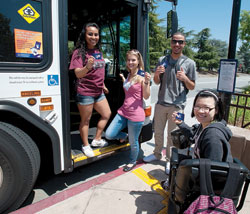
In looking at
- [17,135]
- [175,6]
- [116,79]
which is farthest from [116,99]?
[17,135]

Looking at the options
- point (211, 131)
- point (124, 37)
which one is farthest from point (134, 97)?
point (211, 131)

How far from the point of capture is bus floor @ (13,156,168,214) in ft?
6.91

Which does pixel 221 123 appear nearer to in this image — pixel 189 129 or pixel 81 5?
pixel 189 129

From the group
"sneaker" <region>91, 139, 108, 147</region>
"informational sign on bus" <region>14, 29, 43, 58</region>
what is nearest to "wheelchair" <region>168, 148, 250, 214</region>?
"sneaker" <region>91, 139, 108, 147</region>

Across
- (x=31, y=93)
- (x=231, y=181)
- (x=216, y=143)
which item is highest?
(x=31, y=93)

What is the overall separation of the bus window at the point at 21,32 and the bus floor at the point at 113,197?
1.50 meters

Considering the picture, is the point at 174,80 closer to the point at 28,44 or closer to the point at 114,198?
the point at 114,198

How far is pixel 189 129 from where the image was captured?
2.02 m

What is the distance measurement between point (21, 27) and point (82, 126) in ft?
4.41

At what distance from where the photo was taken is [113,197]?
2297 mm

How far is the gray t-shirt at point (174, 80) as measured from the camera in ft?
8.84

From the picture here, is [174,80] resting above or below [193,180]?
above

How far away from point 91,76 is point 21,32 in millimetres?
925

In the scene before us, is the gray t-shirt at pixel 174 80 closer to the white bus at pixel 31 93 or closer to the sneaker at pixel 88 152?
the sneaker at pixel 88 152
